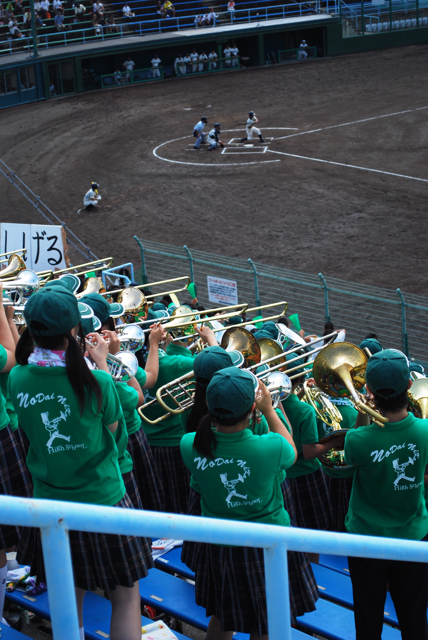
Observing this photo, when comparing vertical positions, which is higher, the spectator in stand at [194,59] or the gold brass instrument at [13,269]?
the spectator in stand at [194,59]

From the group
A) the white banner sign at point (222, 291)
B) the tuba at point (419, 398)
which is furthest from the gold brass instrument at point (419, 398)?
the white banner sign at point (222, 291)

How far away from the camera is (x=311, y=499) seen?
5.45m

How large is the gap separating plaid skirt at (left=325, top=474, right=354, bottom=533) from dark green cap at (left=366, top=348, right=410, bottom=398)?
1.57m

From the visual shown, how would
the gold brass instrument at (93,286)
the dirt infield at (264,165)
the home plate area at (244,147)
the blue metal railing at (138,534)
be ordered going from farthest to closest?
the home plate area at (244,147) < the dirt infield at (264,165) < the gold brass instrument at (93,286) < the blue metal railing at (138,534)

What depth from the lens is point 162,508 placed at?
5.33 meters

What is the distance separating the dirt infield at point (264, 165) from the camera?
21.1 metres

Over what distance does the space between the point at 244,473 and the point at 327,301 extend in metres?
10.7

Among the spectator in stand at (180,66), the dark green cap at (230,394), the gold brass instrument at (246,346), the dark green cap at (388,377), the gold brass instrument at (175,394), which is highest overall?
the spectator in stand at (180,66)

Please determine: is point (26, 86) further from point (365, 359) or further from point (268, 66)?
point (365, 359)

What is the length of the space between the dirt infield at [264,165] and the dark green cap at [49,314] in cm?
1511

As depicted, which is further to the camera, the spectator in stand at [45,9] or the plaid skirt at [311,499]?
the spectator in stand at [45,9]

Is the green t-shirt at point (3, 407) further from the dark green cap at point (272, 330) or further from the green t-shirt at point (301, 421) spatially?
the dark green cap at point (272, 330)

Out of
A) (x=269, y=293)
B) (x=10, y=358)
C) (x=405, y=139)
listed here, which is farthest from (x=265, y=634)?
(x=405, y=139)

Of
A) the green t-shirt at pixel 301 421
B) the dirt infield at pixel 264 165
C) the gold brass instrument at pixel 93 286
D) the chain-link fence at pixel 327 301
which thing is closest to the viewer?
the green t-shirt at pixel 301 421
